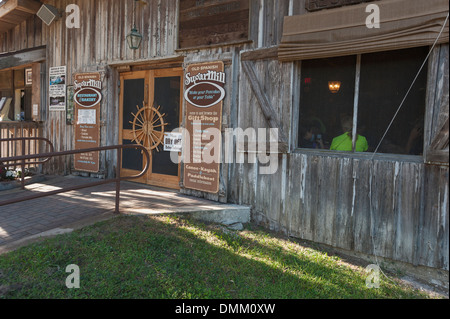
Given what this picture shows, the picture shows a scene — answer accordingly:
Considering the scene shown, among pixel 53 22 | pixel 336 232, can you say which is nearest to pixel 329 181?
pixel 336 232

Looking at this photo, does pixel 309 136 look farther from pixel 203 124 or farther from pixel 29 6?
pixel 29 6

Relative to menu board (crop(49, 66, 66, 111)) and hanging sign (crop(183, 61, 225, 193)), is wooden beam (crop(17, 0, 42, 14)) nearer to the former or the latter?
menu board (crop(49, 66, 66, 111))

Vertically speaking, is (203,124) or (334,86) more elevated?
(334,86)

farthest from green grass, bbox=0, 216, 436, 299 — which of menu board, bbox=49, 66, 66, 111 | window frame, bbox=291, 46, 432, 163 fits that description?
menu board, bbox=49, 66, 66, 111

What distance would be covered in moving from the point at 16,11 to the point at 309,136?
8.05 metres

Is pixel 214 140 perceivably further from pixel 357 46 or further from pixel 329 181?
pixel 357 46

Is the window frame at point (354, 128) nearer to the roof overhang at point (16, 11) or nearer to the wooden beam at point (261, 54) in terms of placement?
the wooden beam at point (261, 54)

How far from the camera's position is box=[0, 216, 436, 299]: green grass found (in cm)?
282

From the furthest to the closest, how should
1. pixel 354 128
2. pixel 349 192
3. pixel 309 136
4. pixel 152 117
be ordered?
pixel 152 117 < pixel 309 136 < pixel 354 128 < pixel 349 192

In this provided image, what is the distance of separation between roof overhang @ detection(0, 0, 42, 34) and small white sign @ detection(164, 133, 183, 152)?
5.01 metres

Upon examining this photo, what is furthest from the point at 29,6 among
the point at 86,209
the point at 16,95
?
the point at 86,209

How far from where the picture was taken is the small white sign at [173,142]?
5980 millimetres

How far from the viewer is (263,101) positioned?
4.68m

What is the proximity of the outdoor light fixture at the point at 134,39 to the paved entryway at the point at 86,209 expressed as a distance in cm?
272
